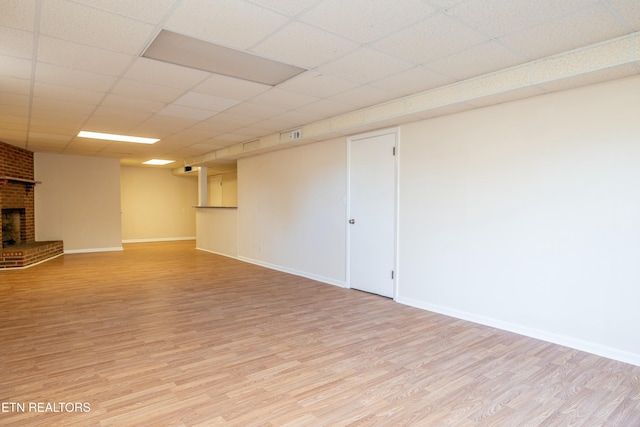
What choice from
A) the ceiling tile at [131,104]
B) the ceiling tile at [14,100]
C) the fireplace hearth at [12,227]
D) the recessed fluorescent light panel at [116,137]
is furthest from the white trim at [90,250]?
the ceiling tile at [131,104]

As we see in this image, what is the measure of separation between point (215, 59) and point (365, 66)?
1303 mm

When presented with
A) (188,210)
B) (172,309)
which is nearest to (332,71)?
(172,309)

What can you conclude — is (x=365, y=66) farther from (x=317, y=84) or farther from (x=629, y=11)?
(x=629, y=11)

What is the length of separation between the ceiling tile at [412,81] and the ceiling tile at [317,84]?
12.7 inches

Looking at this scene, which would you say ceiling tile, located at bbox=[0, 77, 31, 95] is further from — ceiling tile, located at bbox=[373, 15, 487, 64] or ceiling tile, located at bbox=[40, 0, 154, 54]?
ceiling tile, located at bbox=[373, 15, 487, 64]

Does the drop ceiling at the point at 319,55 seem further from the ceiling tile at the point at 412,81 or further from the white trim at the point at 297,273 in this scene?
the white trim at the point at 297,273

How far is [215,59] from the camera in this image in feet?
10.2

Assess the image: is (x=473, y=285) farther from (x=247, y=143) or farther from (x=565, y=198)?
(x=247, y=143)

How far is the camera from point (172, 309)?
4.26 meters

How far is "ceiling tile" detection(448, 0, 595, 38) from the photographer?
2201 mm

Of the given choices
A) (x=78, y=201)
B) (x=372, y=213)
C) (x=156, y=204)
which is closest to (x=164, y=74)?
(x=372, y=213)

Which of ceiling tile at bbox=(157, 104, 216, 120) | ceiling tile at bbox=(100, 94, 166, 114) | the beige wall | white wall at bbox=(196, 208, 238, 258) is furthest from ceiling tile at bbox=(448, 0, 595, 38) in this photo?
the beige wall

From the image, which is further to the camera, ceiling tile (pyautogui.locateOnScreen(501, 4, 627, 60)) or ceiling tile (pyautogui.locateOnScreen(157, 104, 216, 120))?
ceiling tile (pyautogui.locateOnScreen(157, 104, 216, 120))

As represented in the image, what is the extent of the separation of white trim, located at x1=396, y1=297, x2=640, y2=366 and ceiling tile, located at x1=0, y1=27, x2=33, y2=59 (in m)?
4.47
